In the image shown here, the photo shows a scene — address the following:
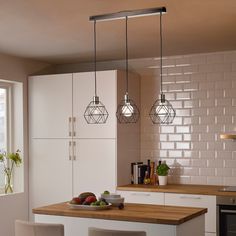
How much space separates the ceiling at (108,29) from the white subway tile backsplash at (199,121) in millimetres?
260

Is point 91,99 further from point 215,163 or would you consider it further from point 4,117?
point 215,163

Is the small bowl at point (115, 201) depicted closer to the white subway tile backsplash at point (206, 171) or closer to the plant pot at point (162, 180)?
the plant pot at point (162, 180)

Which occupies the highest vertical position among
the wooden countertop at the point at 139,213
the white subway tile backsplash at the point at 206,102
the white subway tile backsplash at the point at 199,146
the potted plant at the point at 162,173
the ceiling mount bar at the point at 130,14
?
the ceiling mount bar at the point at 130,14

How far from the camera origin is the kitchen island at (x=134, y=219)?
13.1 feet

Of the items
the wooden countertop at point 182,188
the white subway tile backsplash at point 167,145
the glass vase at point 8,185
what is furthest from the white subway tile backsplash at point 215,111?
the glass vase at point 8,185

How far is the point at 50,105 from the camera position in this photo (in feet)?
21.2

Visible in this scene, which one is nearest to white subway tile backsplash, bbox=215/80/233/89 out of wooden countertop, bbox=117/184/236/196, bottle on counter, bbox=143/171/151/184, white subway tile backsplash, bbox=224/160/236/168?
white subway tile backsplash, bbox=224/160/236/168

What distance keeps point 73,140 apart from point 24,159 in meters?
0.77

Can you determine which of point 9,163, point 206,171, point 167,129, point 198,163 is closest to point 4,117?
point 9,163

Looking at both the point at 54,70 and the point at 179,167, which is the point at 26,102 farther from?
the point at 179,167

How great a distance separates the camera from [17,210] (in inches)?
248

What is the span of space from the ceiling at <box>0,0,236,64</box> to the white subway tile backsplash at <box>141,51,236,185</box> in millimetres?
Result: 260

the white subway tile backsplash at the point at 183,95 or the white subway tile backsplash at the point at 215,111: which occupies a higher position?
the white subway tile backsplash at the point at 183,95

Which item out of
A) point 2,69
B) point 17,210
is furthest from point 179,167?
point 2,69
